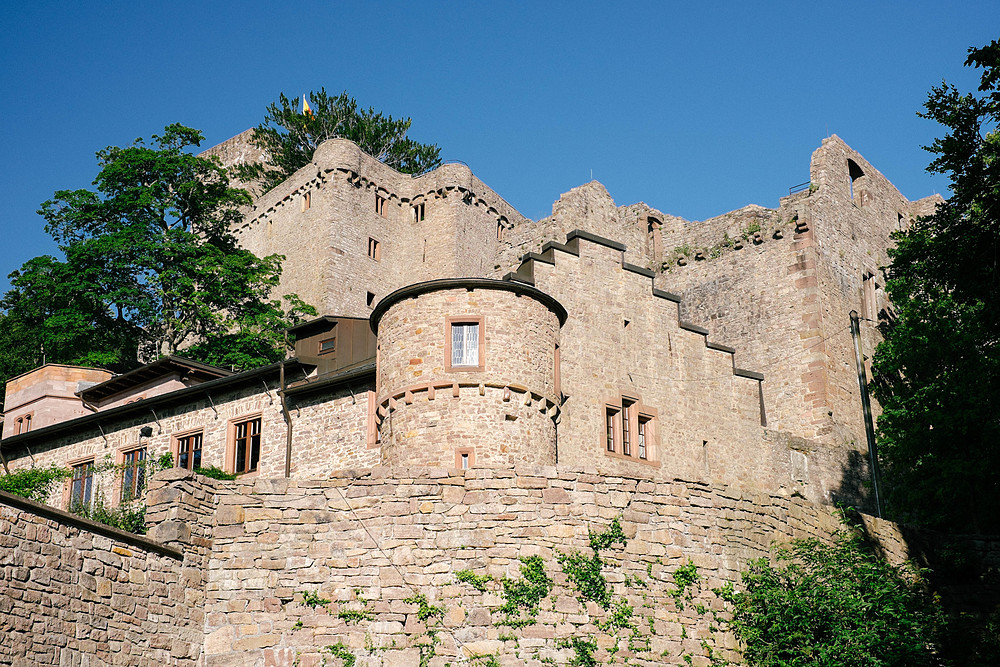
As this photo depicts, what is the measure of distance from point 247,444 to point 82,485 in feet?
20.3

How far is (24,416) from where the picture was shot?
41062 millimetres

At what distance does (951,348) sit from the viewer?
33031 mm

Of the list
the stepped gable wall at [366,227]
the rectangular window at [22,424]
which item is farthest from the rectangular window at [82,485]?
the stepped gable wall at [366,227]

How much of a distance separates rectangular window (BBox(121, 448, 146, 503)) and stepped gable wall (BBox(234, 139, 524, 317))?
18.5 meters

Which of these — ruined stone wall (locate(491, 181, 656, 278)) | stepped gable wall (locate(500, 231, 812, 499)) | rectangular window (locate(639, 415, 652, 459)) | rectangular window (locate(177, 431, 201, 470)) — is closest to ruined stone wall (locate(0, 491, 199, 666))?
stepped gable wall (locate(500, 231, 812, 499))

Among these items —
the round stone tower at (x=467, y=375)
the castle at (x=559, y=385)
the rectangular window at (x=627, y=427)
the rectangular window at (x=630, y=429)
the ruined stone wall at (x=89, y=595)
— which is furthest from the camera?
the rectangular window at (x=627, y=427)

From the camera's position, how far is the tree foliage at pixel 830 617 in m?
18.4

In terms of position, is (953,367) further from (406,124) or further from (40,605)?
(406,124)

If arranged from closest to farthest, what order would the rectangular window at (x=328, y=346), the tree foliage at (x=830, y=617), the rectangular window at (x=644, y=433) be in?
the tree foliage at (x=830, y=617)
the rectangular window at (x=644, y=433)
the rectangular window at (x=328, y=346)

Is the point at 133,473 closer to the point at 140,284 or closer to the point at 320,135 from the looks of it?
the point at 140,284

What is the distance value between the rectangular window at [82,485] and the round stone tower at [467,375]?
13.1 metres

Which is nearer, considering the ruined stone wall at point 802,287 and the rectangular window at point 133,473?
the rectangular window at point 133,473

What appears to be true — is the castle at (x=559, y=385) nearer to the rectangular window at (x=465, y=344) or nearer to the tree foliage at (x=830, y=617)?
the rectangular window at (x=465, y=344)

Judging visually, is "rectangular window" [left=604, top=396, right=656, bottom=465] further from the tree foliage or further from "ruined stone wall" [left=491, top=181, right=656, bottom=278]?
"ruined stone wall" [left=491, top=181, right=656, bottom=278]
